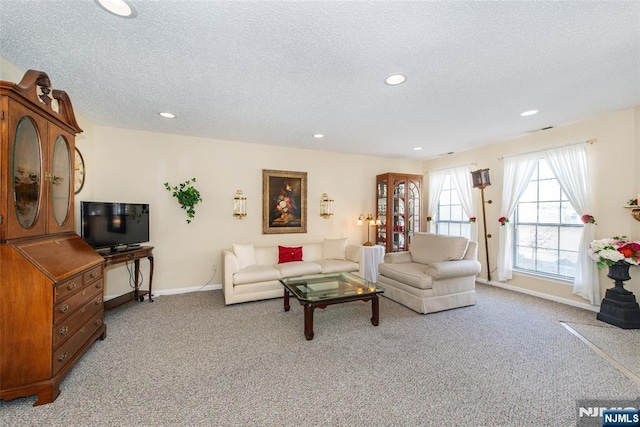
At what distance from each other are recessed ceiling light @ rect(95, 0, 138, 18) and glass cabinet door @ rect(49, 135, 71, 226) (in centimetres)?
132

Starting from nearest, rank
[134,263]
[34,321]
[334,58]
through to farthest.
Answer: [34,321] → [334,58] → [134,263]

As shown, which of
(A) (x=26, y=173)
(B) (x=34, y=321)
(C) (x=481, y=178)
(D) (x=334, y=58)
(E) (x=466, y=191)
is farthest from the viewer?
(E) (x=466, y=191)

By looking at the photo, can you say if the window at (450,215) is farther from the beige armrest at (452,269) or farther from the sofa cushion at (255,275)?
the sofa cushion at (255,275)

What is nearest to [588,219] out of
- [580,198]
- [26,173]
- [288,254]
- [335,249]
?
[580,198]

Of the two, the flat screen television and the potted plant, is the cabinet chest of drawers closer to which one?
the flat screen television

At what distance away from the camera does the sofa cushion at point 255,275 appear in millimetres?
3699

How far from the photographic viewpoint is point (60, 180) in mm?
2334

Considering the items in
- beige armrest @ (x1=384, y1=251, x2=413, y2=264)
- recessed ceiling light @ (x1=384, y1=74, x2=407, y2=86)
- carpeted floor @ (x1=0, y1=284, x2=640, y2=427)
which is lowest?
carpeted floor @ (x1=0, y1=284, x2=640, y2=427)

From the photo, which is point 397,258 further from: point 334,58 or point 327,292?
point 334,58

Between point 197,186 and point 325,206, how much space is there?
2.42 metres

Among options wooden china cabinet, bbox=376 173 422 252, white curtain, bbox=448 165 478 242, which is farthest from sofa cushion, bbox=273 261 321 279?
white curtain, bbox=448 165 478 242

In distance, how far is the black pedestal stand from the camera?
9.57 ft

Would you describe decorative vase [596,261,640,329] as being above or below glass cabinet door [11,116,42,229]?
below

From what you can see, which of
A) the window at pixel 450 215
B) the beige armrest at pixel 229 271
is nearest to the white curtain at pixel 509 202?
the window at pixel 450 215
